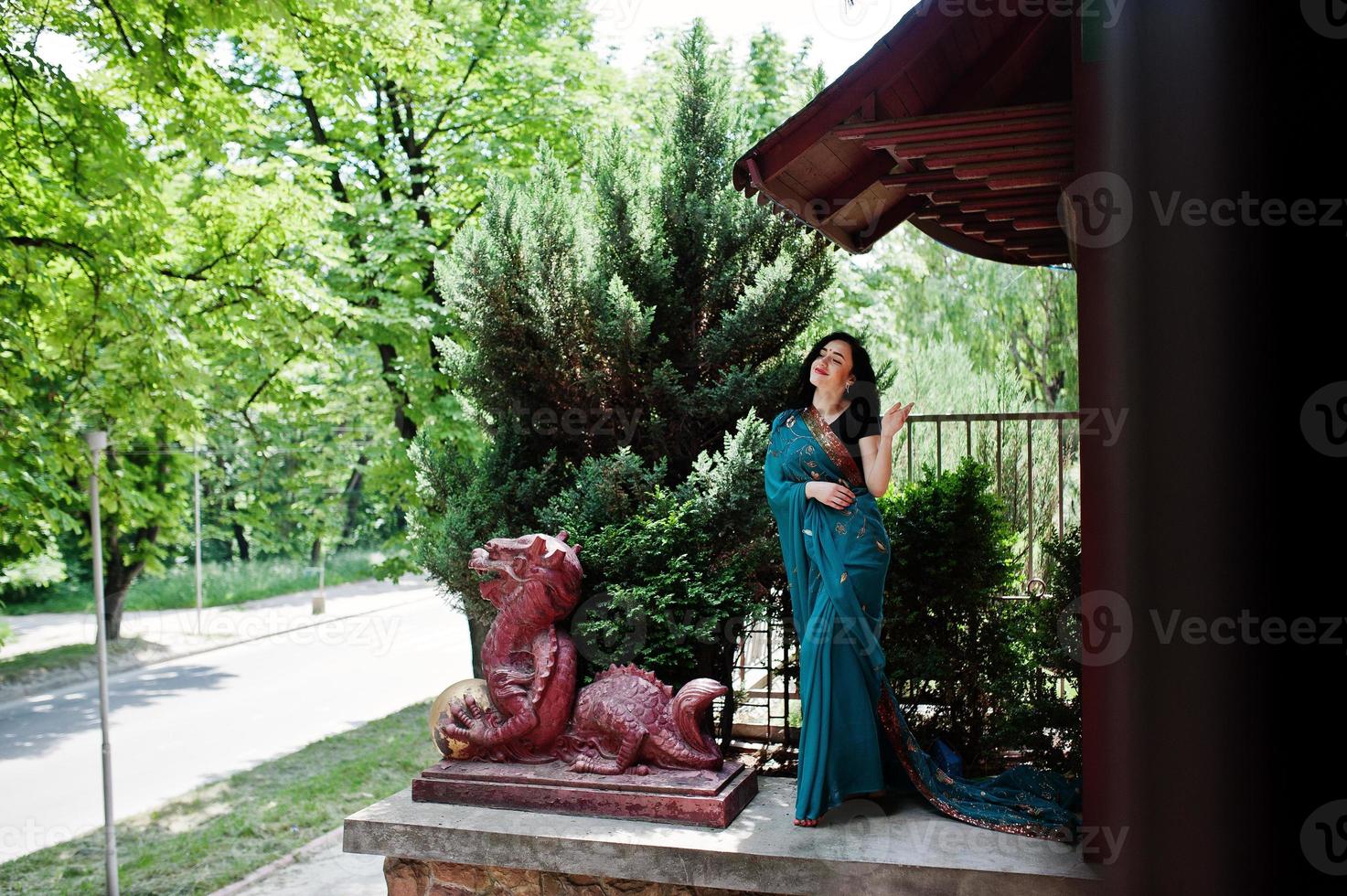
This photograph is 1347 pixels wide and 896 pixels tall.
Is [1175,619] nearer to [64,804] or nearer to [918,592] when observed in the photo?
[918,592]

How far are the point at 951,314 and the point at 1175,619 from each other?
46.9 feet

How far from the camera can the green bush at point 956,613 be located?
537cm

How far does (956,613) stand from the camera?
547 cm

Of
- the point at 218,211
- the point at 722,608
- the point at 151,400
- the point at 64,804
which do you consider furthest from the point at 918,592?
the point at 64,804

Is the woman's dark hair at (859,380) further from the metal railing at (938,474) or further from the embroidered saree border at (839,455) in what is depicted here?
the metal railing at (938,474)

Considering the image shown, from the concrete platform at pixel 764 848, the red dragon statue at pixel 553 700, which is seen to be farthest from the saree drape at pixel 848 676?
the red dragon statue at pixel 553 700

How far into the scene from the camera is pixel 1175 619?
1.25m

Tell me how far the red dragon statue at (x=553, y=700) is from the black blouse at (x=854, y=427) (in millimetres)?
1255

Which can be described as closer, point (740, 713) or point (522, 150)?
point (740, 713)

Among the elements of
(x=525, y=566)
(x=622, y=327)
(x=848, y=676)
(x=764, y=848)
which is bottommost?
(x=764, y=848)

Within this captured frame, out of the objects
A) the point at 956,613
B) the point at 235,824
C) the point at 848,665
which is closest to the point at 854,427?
the point at 848,665

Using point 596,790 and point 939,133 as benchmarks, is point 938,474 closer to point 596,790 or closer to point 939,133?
point 939,133

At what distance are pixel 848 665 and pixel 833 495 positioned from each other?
756mm

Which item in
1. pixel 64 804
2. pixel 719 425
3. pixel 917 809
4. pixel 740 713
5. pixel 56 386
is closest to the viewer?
pixel 917 809
